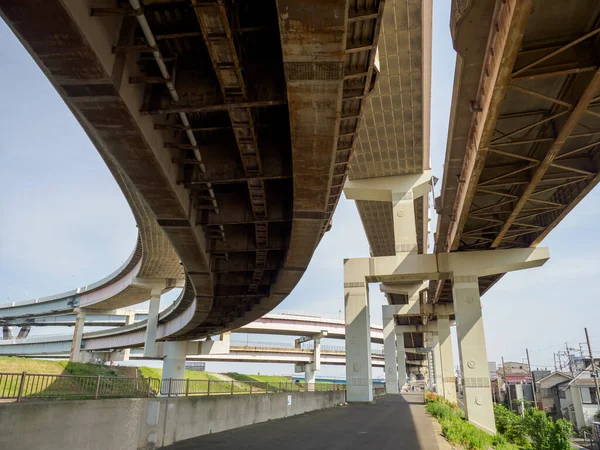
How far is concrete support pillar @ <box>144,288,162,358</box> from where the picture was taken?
4447cm

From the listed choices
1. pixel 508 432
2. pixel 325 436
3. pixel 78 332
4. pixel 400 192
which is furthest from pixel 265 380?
pixel 325 436

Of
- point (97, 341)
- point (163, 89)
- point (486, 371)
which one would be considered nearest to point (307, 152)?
point (163, 89)

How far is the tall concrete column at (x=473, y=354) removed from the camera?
926 inches

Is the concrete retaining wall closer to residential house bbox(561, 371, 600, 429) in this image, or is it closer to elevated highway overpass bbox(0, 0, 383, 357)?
elevated highway overpass bbox(0, 0, 383, 357)

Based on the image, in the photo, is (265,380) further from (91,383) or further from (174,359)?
(91,383)

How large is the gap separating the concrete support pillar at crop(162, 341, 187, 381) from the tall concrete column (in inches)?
1397

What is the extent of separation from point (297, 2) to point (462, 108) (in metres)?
8.76

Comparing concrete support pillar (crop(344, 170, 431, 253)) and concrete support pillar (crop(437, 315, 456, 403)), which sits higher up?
concrete support pillar (crop(344, 170, 431, 253))

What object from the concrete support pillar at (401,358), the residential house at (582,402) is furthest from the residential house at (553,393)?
the concrete support pillar at (401,358)

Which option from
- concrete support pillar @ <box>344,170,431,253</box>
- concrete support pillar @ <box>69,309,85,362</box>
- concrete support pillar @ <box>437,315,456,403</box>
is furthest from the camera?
concrete support pillar @ <box>69,309,85,362</box>

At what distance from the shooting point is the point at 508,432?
99.0ft

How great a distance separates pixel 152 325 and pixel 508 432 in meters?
35.9

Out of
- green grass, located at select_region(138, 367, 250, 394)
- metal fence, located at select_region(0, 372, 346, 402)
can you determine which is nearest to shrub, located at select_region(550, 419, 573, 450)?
green grass, located at select_region(138, 367, 250, 394)

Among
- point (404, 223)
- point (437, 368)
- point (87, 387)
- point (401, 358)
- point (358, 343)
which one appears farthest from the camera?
point (401, 358)
